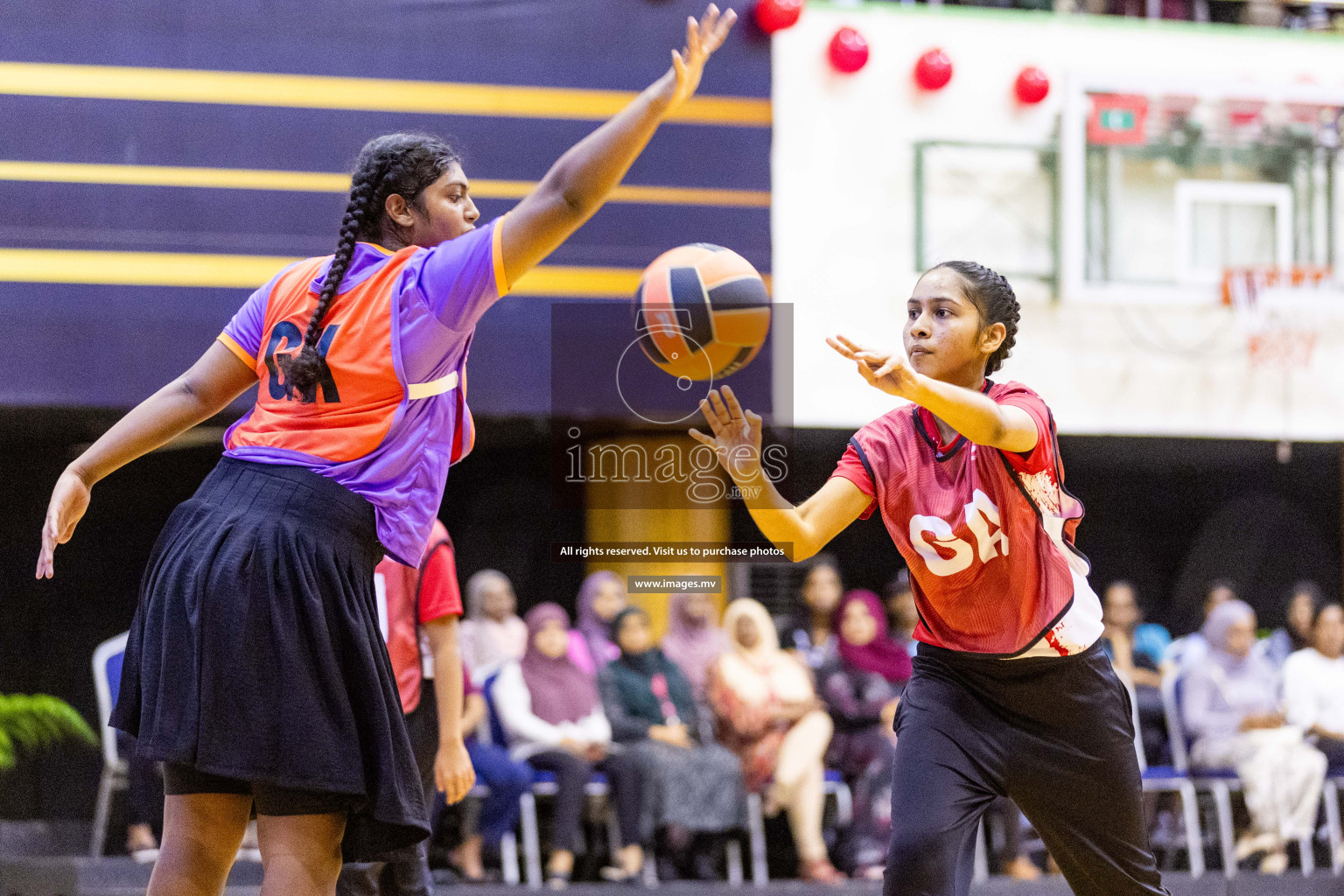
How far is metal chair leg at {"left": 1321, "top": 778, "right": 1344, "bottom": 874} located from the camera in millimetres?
7406

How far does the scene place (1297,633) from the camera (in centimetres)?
826

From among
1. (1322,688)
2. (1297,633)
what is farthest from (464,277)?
(1297,633)

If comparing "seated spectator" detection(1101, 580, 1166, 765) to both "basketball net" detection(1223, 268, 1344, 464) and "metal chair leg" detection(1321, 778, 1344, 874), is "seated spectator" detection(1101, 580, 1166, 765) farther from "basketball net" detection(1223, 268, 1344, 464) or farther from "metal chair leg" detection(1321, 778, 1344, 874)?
"basketball net" detection(1223, 268, 1344, 464)

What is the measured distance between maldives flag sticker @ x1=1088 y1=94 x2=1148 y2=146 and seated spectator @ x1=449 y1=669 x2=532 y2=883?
5.63 metres

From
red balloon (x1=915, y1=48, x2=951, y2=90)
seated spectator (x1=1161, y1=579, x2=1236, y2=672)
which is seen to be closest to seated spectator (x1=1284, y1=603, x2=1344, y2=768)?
seated spectator (x1=1161, y1=579, x2=1236, y2=672)

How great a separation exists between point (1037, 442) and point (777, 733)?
13.9 feet

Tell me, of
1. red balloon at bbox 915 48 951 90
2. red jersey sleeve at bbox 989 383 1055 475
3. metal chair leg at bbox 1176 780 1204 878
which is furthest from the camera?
red balloon at bbox 915 48 951 90

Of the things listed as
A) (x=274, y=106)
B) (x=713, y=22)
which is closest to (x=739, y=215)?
(x=274, y=106)

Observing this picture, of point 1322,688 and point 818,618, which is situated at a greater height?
point 818,618

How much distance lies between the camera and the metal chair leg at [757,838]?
675 centimetres

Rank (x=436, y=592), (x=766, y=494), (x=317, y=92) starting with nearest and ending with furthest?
(x=766, y=494) → (x=436, y=592) → (x=317, y=92)

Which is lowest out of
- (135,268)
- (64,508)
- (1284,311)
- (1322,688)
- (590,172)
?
(1322,688)

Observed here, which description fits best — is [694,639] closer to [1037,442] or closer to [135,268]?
[135,268]

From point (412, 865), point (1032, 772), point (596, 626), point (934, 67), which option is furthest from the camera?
point (934, 67)
